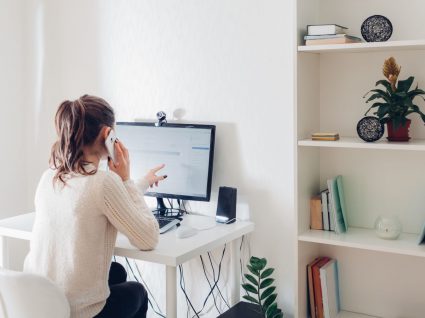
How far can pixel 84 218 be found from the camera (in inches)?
78.0

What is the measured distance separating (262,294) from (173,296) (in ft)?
1.57

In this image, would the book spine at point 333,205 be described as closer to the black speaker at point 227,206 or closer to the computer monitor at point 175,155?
the black speaker at point 227,206

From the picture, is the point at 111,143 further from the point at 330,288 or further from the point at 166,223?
the point at 330,288

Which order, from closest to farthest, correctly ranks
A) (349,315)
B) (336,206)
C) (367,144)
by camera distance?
(367,144) → (336,206) → (349,315)

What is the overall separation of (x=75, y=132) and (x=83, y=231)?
363 mm

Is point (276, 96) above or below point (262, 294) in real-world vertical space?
above

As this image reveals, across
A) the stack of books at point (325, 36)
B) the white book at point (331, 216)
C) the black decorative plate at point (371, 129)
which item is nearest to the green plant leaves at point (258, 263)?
the white book at point (331, 216)

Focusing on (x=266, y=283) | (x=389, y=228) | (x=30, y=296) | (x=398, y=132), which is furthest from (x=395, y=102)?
(x=30, y=296)

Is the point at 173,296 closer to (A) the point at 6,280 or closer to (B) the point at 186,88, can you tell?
(A) the point at 6,280

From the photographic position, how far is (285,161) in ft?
8.45

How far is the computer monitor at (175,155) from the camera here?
269 cm

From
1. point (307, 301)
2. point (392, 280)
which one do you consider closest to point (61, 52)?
point (307, 301)

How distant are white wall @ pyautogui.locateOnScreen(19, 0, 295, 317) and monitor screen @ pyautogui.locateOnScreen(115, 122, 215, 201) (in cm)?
11

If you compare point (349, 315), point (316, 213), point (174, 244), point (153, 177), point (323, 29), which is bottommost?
point (349, 315)
